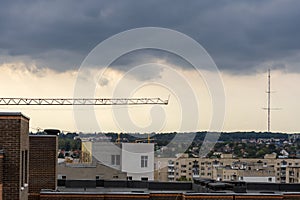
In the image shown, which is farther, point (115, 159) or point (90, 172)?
point (115, 159)

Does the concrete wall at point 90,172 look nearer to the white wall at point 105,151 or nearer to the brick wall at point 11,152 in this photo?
the white wall at point 105,151

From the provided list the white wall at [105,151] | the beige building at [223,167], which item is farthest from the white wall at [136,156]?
the beige building at [223,167]

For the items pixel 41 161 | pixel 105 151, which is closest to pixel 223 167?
pixel 105 151

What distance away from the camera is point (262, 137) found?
184 metres

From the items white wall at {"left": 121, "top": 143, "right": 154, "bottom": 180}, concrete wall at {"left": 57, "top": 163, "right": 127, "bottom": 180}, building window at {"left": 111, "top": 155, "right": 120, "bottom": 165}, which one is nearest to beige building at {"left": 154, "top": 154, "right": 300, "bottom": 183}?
white wall at {"left": 121, "top": 143, "right": 154, "bottom": 180}

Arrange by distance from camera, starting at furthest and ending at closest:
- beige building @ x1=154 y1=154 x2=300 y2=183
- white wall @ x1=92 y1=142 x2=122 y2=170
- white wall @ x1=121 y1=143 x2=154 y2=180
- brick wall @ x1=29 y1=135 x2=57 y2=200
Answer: beige building @ x1=154 y1=154 x2=300 y2=183
white wall @ x1=92 y1=142 x2=122 y2=170
white wall @ x1=121 y1=143 x2=154 y2=180
brick wall @ x1=29 y1=135 x2=57 y2=200

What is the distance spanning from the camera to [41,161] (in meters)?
35.3

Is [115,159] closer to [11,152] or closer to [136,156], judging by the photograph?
[136,156]

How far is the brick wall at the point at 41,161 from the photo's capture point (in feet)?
114

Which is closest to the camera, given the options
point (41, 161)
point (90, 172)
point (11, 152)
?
point (11, 152)

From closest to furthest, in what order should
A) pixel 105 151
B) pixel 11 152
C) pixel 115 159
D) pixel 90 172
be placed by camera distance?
pixel 11 152 < pixel 90 172 < pixel 115 159 < pixel 105 151

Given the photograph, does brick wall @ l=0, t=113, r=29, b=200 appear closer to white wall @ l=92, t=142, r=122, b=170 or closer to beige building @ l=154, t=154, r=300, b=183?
white wall @ l=92, t=142, r=122, b=170

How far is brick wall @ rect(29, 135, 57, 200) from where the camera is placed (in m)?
34.8

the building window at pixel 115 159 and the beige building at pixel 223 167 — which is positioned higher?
the building window at pixel 115 159
